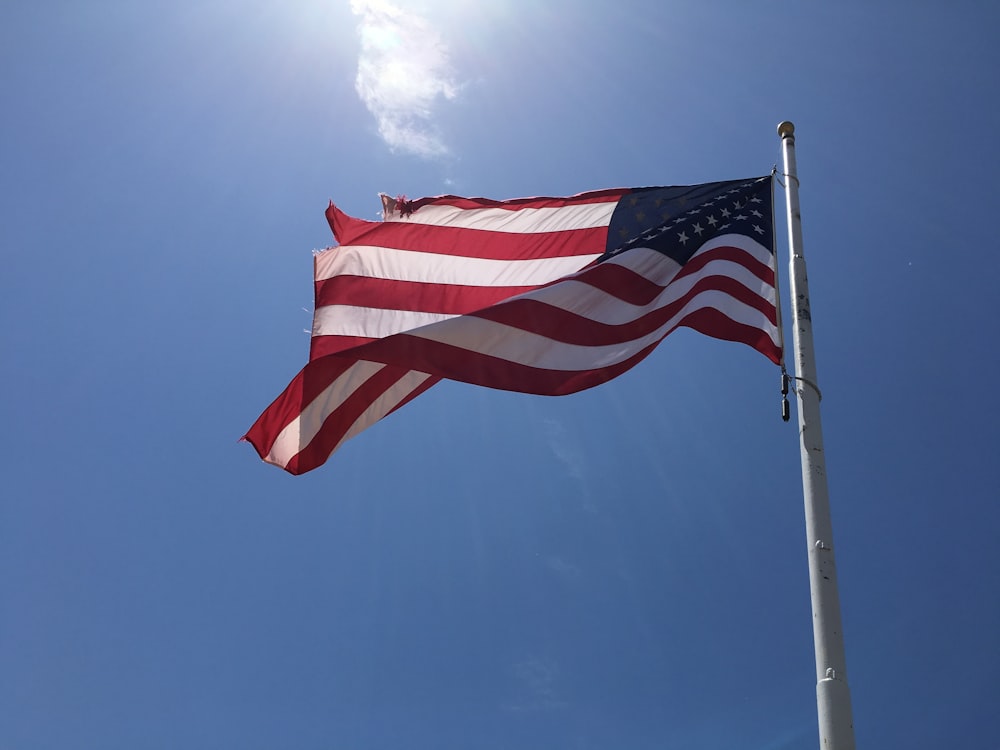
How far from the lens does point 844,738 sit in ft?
24.4

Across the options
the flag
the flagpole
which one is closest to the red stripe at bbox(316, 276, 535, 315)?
the flag

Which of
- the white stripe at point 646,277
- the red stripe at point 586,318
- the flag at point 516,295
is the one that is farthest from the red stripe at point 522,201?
the red stripe at point 586,318

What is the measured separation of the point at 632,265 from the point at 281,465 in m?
4.76

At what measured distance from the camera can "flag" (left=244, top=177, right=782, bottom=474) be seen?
10562mm

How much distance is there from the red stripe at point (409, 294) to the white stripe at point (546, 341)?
1.78 metres

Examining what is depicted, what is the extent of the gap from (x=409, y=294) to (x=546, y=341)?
248 centimetres

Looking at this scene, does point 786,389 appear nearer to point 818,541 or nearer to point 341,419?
point 818,541

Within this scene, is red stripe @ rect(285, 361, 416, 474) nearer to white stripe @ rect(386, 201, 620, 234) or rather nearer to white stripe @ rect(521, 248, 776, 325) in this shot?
white stripe @ rect(521, 248, 776, 325)

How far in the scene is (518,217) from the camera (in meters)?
13.3

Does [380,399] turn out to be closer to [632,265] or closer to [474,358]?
[474,358]

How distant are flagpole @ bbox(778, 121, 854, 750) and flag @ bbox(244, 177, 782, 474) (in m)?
0.64

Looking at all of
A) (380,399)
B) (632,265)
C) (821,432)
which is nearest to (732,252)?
(632,265)

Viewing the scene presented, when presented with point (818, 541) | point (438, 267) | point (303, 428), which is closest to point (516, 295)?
point (438, 267)

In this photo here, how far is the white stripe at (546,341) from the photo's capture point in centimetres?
1046
